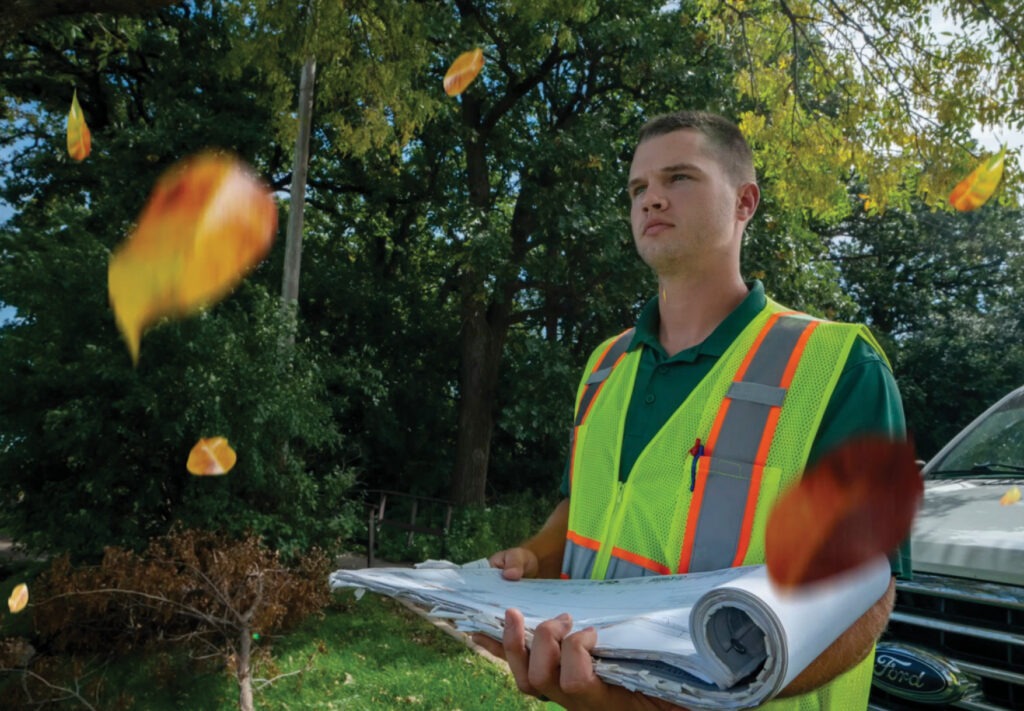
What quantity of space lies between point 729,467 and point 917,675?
184 centimetres

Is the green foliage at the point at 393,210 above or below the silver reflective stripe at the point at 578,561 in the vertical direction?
above

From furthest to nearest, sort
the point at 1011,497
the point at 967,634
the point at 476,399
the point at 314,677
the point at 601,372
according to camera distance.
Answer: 1. the point at 476,399
2. the point at 314,677
3. the point at 1011,497
4. the point at 967,634
5. the point at 601,372

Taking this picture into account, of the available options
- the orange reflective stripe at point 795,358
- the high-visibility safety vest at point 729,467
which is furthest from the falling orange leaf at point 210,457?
the orange reflective stripe at point 795,358

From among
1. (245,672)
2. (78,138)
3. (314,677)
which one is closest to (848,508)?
(245,672)

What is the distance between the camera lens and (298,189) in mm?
12117

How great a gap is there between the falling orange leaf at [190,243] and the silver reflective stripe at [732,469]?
8403mm

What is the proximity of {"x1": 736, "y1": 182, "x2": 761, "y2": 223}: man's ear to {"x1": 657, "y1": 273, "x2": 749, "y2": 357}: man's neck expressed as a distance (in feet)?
0.49

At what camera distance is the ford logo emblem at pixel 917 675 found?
2.89 m

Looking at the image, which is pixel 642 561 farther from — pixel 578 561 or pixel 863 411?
pixel 863 411

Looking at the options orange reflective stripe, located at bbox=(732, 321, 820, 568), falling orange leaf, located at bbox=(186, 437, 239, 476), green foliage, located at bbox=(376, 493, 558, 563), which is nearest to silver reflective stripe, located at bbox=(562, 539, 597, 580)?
orange reflective stripe, located at bbox=(732, 321, 820, 568)

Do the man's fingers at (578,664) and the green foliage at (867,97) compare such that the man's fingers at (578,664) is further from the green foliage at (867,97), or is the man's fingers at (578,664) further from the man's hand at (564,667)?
the green foliage at (867,97)

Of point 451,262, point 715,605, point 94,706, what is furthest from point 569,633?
point 451,262

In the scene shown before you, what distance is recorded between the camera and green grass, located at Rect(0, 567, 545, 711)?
7.55 metres

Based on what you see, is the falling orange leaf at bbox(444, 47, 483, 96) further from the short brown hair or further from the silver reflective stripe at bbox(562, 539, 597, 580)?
the silver reflective stripe at bbox(562, 539, 597, 580)
